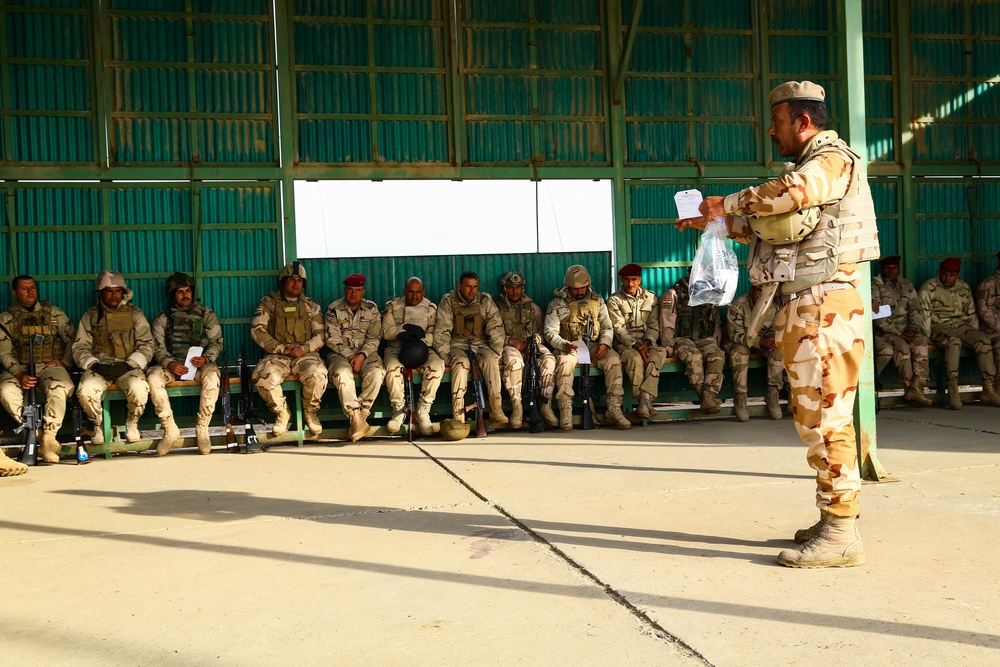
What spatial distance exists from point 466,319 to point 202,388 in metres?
2.55

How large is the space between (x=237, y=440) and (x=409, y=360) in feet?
5.58

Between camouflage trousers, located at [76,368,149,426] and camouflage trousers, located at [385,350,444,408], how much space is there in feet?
6.93

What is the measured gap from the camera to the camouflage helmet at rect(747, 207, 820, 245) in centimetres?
404

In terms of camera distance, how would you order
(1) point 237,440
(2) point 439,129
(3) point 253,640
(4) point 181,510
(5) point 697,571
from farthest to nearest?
1. (2) point 439,129
2. (1) point 237,440
3. (4) point 181,510
4. (5) point 697,571
5. (3) point 253,640

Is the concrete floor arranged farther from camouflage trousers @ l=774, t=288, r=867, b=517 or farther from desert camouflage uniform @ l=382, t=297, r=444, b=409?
desert camouflage uniform @ l=382, t=297, r=444, b=409

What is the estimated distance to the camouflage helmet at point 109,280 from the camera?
8.44 m

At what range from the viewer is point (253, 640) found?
10.9ft

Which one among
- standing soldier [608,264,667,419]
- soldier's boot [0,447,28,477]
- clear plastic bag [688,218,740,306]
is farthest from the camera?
standing soldier [608,264,667,419]

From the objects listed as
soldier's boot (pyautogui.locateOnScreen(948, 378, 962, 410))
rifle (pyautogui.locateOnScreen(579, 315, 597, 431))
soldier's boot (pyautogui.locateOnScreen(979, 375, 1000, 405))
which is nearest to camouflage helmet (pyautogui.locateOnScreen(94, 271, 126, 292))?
rifle (pyautogui.locateOnScreen(579, 315, 597, 431))

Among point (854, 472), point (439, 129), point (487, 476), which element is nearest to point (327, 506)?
point (487, 476)

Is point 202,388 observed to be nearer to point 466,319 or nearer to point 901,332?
point 466,319

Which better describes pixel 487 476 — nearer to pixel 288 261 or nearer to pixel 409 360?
pixel 409 360

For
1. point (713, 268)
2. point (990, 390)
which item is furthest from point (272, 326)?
point (990, 390)

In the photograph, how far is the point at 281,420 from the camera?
28.0 ft
